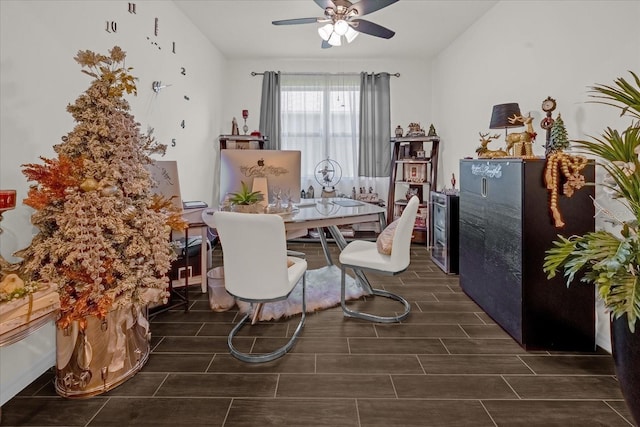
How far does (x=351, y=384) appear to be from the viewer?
178 centimetres

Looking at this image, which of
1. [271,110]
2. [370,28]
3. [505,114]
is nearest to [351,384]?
[505,114]

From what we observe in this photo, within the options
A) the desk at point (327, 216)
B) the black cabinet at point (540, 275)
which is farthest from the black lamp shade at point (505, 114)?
the desk at point (327, 216)

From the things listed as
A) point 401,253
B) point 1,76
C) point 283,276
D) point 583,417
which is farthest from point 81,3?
point 583,417

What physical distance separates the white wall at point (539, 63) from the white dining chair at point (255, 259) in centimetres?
191

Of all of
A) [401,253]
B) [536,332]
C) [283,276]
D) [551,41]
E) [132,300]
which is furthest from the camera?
[551,41]

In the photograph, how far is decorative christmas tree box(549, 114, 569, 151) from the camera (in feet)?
6.83

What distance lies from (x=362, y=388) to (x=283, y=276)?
27.4 inches

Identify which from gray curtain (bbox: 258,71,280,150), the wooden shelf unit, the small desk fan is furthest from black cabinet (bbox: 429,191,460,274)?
gray curtain (bbox: 258,71,280,150)

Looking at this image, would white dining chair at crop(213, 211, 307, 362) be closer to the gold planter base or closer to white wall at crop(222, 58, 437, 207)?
the gold planter base

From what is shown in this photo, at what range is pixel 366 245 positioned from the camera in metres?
2.81

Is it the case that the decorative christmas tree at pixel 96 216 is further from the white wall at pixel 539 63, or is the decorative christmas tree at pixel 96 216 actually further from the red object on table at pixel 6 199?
the white wall at pixel 539 63

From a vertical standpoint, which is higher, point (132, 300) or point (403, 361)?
point (132, 300)

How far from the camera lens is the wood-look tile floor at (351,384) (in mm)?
1549

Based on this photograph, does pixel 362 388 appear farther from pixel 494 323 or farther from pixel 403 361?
pixel 494 323
